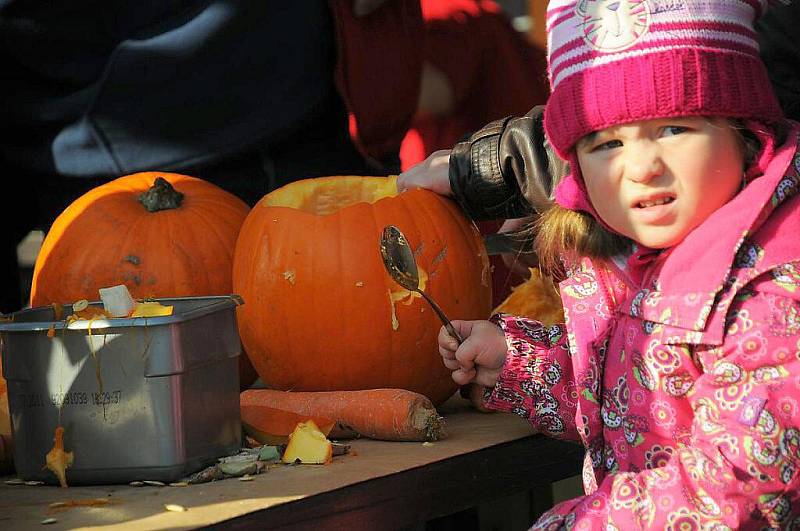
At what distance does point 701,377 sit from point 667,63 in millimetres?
442

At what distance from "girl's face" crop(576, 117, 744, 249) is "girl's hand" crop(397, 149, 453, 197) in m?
0.71

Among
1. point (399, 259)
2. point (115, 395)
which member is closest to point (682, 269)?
point (399, 259)

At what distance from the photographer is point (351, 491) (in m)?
1.63

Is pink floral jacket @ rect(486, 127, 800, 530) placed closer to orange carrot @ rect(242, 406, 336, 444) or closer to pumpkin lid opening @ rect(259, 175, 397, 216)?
orange carrot @ rect(242, 406, 336, 444)

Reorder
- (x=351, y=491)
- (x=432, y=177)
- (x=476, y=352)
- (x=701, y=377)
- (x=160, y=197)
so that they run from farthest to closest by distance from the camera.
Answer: (x=160, y=197) < (x=432, y=177) < (x=476, y=352) < (x=351, y=491) < (x=701, y=377)

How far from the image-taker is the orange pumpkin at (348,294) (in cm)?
217

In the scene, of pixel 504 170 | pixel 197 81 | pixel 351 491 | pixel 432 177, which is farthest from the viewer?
pixel 197 81

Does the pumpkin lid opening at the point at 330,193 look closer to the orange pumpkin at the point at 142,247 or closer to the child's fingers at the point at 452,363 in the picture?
the orange pumpkin at the point at 142,247

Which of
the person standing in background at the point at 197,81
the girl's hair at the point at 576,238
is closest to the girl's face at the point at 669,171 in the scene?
the girl's hair at the point at 576,238

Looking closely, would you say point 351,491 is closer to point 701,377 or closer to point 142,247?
point 701,377

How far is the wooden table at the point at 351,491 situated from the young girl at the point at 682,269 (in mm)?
201

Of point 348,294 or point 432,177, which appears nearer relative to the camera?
point 348,294

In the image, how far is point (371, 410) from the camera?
6.57 ft

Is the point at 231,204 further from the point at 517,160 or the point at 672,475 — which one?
the point at 672,475
